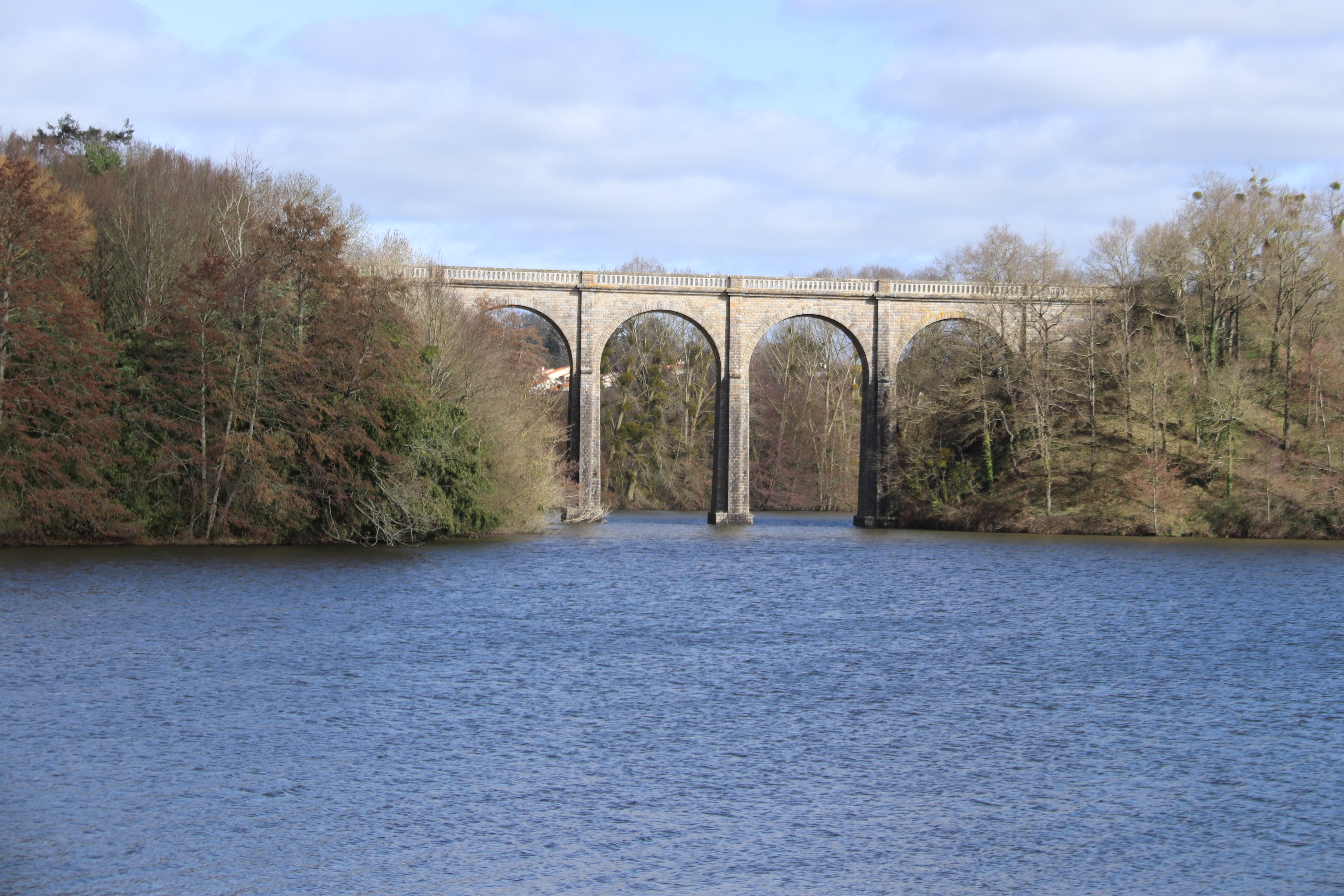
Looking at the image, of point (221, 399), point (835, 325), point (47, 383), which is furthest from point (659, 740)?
point (835, 325)

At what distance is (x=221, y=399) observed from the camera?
27.7 m

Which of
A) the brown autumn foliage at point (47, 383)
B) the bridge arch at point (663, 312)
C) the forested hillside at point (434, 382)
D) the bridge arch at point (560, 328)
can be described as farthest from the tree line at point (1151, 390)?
the brown autumn foliage at point (47, 383)

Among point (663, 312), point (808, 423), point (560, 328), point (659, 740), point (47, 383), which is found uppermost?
point (663, 312)

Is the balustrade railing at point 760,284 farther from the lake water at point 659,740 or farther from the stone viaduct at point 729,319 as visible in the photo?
the lake water at point 659,740

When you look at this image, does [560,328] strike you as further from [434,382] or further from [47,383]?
[47,383]

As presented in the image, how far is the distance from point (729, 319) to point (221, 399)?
2155 centimetres

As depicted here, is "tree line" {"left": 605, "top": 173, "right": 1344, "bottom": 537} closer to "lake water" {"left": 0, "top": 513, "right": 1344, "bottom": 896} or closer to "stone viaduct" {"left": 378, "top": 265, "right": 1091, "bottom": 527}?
"stone viaduct" {"left": 378, "top": 265, "right": 1091, "bottom": 527}

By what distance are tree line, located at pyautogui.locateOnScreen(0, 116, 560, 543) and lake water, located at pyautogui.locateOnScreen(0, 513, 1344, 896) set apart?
6238 mm

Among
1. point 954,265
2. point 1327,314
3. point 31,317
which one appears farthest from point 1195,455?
point 31,317

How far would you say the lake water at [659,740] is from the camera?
301 inches

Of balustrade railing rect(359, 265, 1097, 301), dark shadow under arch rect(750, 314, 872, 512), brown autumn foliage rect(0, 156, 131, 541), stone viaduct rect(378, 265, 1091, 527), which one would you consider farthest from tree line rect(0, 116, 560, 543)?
dark shadow under arch rect(750, 314, 872, 512)

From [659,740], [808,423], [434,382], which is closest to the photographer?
[659,740]

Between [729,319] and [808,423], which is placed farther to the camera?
[808,423]

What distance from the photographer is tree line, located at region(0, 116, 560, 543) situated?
2666 centimetres
